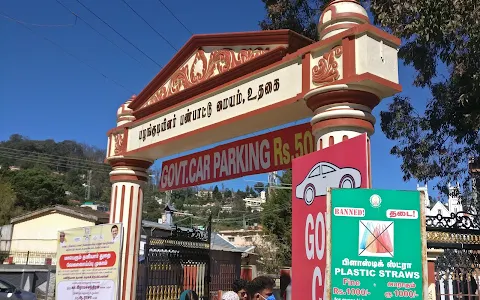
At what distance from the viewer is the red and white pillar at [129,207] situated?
7631 mm

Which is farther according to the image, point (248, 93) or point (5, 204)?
point (5, 204)

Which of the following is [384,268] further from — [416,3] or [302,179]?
[416,3]

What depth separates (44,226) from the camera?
93.5ft

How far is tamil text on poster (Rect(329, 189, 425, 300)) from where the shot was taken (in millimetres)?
3033

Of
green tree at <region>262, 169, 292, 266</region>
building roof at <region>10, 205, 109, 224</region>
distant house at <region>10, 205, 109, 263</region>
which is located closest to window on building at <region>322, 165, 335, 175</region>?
green tree at <region>262, 169, 292, 266</region>

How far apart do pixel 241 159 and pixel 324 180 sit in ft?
8.85

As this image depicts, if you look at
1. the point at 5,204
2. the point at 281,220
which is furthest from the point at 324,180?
the point at 5,204

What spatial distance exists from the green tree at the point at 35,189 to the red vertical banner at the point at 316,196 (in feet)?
149

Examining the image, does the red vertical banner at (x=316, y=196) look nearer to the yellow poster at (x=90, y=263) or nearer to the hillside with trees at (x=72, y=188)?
the yellow poster at (x=90, y=263)

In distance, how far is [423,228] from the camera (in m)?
3.14

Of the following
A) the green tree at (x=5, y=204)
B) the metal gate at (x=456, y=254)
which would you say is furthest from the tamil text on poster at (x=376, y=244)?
the green tree at (x=5, y=204)

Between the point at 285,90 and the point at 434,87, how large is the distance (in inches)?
242

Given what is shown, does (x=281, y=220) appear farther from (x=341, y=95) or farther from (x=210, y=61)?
(x=341, y=95)

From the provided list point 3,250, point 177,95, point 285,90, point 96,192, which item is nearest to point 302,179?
point 285,90
